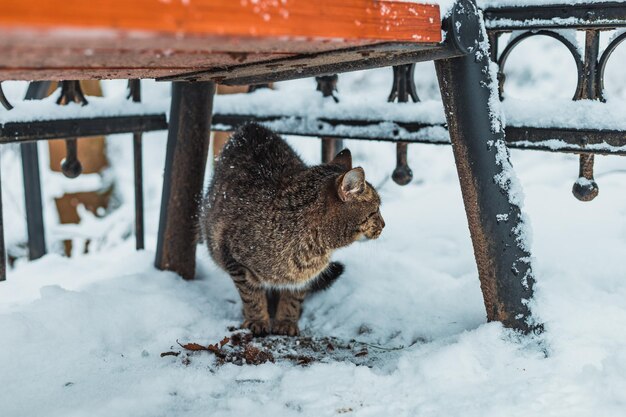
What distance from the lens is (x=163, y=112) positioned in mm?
2971

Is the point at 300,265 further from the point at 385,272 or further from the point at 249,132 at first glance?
the point at 249,132

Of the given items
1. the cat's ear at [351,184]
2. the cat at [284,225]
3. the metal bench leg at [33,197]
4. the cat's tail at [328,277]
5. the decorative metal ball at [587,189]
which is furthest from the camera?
the metal bench leg at [33,197]

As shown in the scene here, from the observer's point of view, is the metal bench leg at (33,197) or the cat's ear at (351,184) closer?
the cat's ear at (351,184)

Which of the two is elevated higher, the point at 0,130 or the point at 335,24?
the point at 335,24

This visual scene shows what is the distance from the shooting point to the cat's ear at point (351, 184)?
2226 millimetres

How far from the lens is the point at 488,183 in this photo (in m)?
1.85

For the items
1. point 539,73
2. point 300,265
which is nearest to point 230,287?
point 300,265

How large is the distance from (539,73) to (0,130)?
6.63 meters

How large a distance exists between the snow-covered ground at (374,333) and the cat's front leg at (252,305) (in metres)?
0.07

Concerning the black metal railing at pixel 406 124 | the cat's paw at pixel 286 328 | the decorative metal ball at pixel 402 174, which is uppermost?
the black metal railing at pixel 406 124

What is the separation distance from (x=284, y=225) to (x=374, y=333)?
0.51m

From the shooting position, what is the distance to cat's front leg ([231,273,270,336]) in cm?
246

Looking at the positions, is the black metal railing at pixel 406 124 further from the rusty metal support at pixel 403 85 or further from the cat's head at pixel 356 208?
the cat's head at pixel 356 208

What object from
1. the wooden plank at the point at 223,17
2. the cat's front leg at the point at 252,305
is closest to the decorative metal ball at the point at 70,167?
the cat's front leg at the point at 252,305
